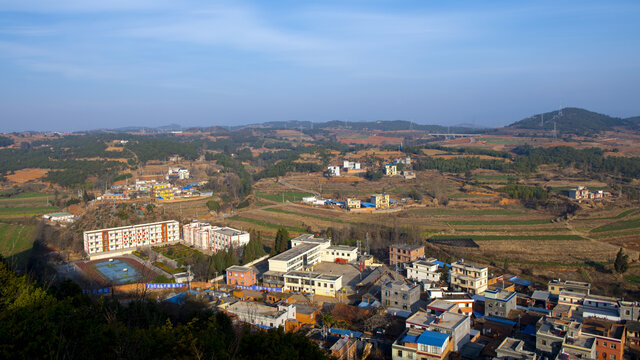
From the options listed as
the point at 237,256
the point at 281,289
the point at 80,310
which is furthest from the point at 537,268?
the point at 80,310

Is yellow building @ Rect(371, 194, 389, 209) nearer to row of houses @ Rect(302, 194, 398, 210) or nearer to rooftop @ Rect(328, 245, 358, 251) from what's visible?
row of houses @ Rect(302, 194, 398, 210)

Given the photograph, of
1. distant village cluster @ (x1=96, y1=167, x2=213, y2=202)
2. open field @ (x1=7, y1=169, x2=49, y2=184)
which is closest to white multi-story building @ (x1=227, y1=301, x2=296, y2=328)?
distant village cluster @ (x1=96, y1=167, x2=213, y2=202)

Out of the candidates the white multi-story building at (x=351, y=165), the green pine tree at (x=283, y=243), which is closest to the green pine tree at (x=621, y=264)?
the green pine tree at (x=283, y=243)

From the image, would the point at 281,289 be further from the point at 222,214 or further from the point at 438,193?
the point at 438,193

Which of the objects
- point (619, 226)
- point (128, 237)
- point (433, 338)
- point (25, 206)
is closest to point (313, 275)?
point (433, 338)

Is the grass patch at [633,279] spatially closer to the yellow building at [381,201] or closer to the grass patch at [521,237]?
the grass patch at [521,237]

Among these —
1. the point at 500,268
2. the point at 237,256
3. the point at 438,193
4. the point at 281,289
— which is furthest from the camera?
the point at 438,193
